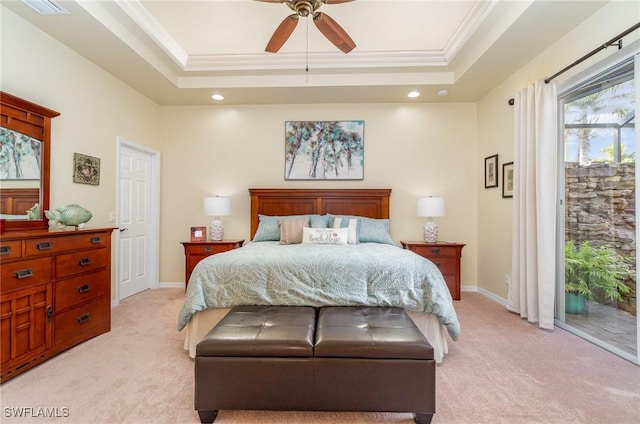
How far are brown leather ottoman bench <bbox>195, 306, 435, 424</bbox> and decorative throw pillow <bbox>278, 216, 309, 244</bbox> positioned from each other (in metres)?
1.90

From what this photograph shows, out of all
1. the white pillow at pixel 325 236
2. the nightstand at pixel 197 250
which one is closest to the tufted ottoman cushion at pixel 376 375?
the white pillow at pixel 325 236

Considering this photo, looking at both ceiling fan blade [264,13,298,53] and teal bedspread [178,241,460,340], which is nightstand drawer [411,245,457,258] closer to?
teal bedspread [178,241,460,340]

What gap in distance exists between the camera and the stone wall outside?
2.27 metres

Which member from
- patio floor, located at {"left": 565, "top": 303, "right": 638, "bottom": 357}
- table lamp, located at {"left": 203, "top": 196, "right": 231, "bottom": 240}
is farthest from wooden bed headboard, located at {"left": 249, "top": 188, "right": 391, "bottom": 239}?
patio floor, located at {"left": 565, "top": 303, "right": 638, "bottom": 357}

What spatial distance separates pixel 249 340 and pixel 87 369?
147 cm

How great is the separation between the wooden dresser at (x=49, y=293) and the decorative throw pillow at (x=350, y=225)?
7.99 feet

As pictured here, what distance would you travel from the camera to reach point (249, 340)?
5.26 ft

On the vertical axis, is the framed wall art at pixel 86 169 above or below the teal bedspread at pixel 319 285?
above

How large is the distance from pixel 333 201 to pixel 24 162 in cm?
329

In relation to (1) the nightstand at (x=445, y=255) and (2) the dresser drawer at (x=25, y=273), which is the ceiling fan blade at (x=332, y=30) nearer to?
(1) the nightstand at (x=445, y=255)

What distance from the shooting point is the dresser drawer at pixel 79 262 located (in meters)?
2.30

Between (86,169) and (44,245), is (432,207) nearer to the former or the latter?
(44,245)

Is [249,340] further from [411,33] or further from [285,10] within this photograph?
[411,33]

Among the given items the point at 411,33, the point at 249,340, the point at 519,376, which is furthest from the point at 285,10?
the point at 519,376
